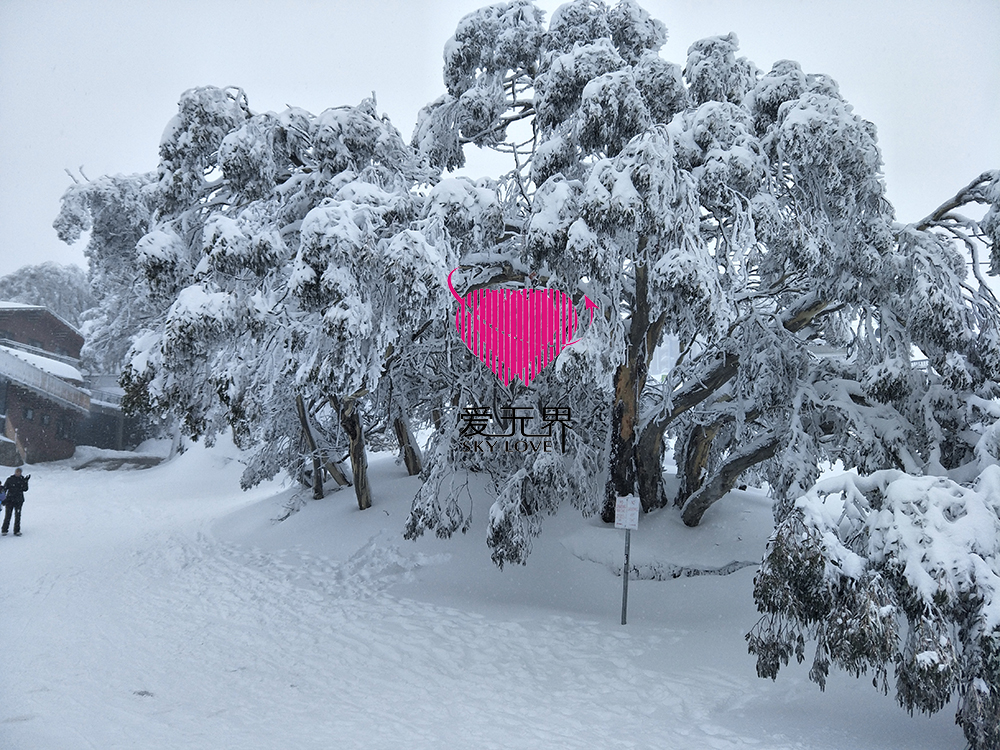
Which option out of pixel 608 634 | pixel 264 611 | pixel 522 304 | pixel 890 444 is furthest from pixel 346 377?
pixel 890 444

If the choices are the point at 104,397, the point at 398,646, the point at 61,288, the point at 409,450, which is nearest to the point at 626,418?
the point at 398,646

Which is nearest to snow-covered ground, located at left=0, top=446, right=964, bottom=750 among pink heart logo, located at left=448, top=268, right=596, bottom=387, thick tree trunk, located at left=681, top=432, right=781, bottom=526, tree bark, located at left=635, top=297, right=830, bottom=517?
thick tree trunk, located at left=681, top=432, right=781, bottom=526

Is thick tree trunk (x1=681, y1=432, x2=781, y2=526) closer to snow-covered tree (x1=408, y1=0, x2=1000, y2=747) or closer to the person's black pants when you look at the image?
snow-covered tree (x1=408, y1=0, x2=1000, y2=747)

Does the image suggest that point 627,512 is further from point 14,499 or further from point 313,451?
point 14,499

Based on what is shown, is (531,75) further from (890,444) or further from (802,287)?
(890,444)

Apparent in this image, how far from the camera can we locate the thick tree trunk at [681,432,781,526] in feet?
33.2

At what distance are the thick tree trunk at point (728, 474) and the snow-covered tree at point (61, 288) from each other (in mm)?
22011

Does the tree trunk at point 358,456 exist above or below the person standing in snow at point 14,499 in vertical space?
above

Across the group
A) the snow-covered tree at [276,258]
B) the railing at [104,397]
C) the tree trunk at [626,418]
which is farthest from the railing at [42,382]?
the tree trunk at [626,418]

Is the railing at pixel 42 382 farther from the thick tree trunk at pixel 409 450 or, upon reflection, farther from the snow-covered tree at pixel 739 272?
the snow-covered tree at pixel 739 272

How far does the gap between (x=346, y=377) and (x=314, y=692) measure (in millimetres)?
4124

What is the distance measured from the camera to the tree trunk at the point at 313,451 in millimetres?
14748

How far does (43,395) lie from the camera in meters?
17.1

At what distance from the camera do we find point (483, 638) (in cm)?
805
